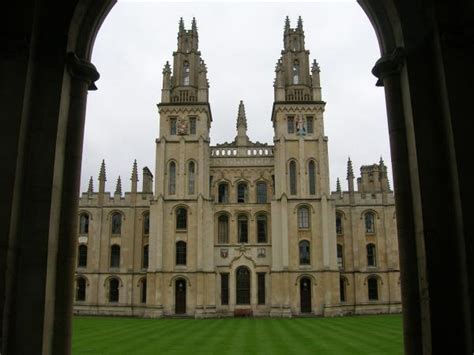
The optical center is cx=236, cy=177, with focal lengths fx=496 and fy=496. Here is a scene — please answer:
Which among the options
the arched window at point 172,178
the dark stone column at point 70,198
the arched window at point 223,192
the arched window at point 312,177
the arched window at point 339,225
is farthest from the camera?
the arched window at point 339,225

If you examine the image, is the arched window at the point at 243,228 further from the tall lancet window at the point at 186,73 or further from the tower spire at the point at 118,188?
the tall lancet window at the point at 186,73

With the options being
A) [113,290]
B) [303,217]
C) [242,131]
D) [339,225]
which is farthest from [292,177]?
[113,290]

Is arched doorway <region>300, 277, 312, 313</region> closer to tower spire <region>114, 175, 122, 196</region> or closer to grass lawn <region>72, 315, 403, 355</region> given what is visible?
grass lawn <region>72, 315, 403, 355</region>

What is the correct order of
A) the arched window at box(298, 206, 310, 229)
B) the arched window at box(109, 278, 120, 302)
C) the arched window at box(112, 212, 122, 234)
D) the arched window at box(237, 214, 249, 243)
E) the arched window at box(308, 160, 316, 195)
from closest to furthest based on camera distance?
1. the arched window at box(298, 206, 310, 229)
2. the arched window at box(308, 160, 316, 195)
3. the arched window at box(237, 214, 249, 243)
4. the arched window at box(109, 278, 120, 302)
5. the arched window at box(112, 212, 122, 234)

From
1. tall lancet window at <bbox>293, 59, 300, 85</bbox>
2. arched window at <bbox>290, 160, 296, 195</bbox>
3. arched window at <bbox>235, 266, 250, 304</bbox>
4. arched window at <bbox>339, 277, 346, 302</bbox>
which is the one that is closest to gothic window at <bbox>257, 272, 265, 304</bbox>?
arched window at <bbox>235, 266, 250, 304</bbox>

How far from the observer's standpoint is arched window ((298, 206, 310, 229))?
46.4 metres

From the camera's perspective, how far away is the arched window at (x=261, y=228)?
1889 inches

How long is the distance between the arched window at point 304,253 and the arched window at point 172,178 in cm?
1314

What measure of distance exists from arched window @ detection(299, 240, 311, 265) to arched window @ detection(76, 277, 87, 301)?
22691mm

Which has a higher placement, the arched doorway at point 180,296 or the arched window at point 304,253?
the arched window at point 304,253

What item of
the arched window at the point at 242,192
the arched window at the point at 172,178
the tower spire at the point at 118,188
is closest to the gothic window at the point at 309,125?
the arched window at the point at 242,192

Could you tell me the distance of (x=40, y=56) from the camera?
7797 millimetres

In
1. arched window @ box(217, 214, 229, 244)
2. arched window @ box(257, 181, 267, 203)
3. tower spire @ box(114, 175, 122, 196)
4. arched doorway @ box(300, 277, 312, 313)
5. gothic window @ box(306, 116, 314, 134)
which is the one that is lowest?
arched doorway @ box(300, 277, 312, 313)

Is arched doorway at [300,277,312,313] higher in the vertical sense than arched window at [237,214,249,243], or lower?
lower
